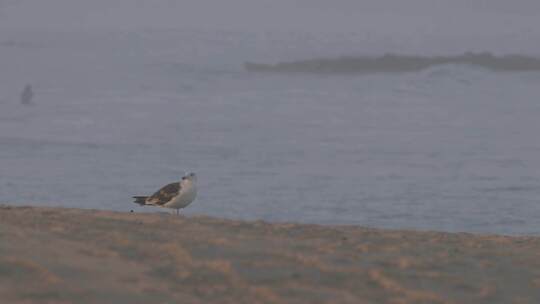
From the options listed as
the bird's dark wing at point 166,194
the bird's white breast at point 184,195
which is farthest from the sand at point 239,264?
the bird's dark wing at point 166,194

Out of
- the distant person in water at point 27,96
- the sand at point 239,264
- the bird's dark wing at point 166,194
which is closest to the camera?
the sand at point 239,264

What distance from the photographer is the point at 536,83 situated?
59.1 metres

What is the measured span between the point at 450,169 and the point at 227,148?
627cm

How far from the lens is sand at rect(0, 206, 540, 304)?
7207 mm

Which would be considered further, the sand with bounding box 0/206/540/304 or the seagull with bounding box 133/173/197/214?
the seagull with bounding box 133/173/197/214

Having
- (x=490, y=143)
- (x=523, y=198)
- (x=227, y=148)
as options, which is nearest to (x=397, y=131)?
(x=490, y=143)

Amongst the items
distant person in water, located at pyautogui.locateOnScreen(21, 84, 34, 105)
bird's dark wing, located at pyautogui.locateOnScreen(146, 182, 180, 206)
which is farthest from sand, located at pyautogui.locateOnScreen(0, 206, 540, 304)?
distant person in water, located at pyautogui.locateOnScreen(21, 84, 34, 105)

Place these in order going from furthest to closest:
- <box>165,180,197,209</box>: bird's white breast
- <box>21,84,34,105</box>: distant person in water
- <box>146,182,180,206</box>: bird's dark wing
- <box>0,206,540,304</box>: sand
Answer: <box>21,84,34,105</box>: distant person in water < <box>146,182,180,206</box>: bird's dark wing < <box>165,180,197,209</box>: bird's white breast < <box>0,206,540,304</box>: sand

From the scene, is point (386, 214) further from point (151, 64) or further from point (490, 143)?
point (151, 64)

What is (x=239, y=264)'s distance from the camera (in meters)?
7.98

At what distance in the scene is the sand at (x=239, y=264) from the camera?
721 cm

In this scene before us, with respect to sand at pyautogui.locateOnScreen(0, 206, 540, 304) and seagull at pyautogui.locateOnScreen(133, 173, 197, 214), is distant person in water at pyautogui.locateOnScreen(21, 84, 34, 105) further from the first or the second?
sand at pyautogui.locateOnScreen(0, 206, 540, 304)

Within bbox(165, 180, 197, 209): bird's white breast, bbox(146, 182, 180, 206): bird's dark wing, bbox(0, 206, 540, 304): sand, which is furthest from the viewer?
bbox(146, 182, 180, 206): bird's dark wing

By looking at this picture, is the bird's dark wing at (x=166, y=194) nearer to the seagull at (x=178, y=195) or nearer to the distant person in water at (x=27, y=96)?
the seagull at (x=178, y=195)
